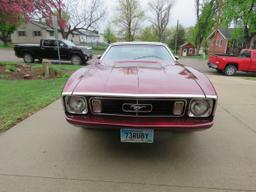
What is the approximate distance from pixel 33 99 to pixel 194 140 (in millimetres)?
3940

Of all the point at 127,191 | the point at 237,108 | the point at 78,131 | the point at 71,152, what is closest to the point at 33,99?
the point at 78,131

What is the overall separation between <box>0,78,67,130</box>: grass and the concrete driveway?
0.40 metres

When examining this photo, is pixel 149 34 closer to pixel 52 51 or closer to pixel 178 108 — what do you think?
pixel 52 51

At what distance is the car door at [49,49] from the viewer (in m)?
14.9

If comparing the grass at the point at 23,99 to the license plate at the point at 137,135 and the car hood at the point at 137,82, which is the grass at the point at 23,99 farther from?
the license plate at the point at 137,135

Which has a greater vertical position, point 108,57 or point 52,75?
point 108,57

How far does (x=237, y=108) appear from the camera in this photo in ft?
17.7

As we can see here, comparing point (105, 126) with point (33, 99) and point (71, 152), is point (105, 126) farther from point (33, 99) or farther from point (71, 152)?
point (33, 99)

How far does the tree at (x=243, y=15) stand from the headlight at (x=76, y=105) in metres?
24.9

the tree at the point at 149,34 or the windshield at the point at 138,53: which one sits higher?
the tree at the point at 149,34

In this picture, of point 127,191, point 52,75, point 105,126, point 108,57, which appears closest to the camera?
point 127,191

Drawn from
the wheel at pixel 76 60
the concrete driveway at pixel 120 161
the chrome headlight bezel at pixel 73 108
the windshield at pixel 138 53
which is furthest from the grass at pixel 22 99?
the wheel at pixel 76 60

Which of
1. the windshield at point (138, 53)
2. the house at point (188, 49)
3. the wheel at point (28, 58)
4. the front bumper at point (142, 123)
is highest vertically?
the windshield at point (138, 53)

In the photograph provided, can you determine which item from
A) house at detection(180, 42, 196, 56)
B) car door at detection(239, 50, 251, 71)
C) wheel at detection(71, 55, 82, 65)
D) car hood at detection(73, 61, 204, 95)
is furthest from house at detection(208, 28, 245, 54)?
car hood at detection(73, 61, 204, 95)
